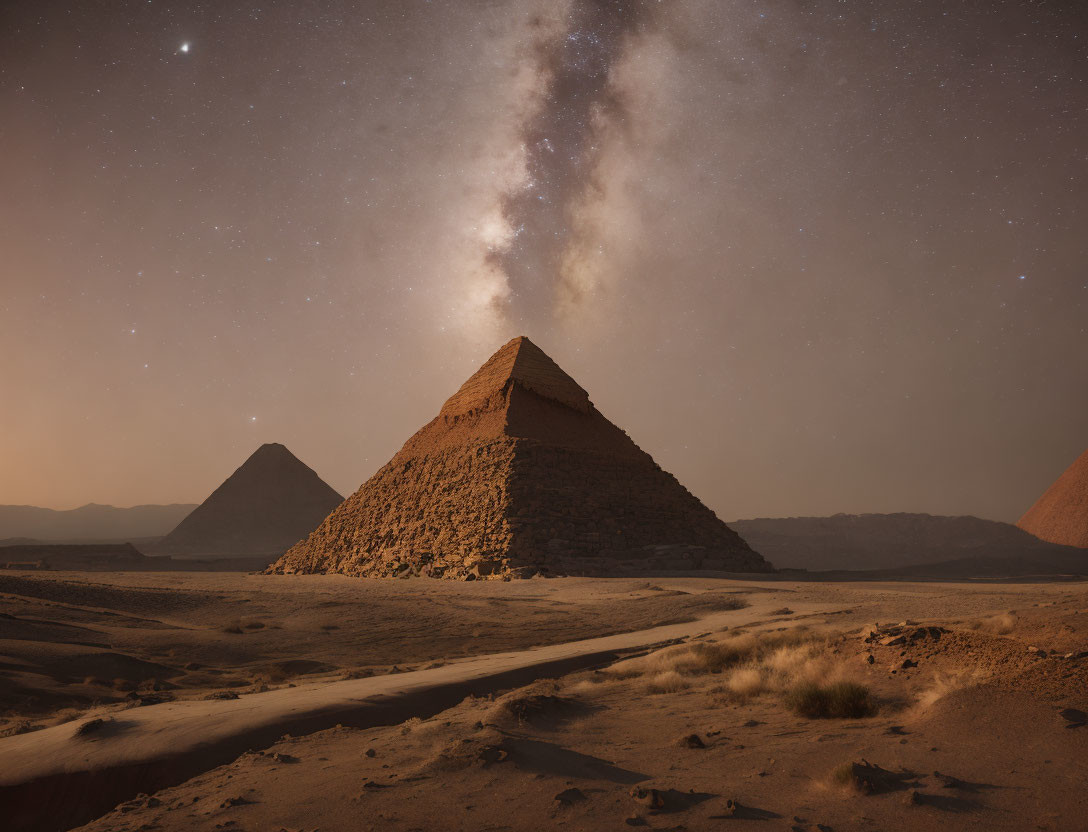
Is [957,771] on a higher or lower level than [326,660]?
higher

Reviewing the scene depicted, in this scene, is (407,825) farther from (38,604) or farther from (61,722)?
(38,604)

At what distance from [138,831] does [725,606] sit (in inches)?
621

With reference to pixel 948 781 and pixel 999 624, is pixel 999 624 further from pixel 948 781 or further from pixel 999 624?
pixel 948 781

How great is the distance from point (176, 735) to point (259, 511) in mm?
90713

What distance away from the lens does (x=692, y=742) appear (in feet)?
18.0

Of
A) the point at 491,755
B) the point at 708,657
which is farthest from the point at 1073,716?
the point at 708,657

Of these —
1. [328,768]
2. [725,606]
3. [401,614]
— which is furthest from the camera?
[725,606]

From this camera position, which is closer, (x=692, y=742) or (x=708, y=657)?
(x=692, y=742)

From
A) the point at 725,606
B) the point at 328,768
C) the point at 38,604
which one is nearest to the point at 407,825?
the point at 328,768

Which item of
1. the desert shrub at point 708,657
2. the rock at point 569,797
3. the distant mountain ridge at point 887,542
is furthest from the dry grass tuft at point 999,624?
the distant mountain ridge at point 887,542

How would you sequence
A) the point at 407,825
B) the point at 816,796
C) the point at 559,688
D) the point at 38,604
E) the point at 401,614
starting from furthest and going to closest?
the point at 401,614, the point at 38,604, the point at 559,688, the point at 816,796, the point at 407,825

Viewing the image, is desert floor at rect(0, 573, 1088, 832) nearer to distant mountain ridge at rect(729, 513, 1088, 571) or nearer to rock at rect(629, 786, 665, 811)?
rock at rect(629, 786, 665, 811)

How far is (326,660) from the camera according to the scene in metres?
11.5

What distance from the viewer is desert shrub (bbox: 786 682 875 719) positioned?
6.03 meters
